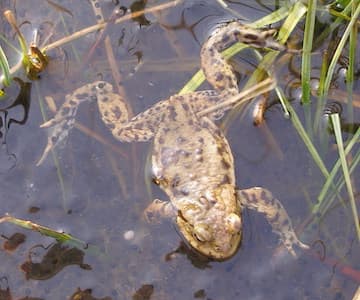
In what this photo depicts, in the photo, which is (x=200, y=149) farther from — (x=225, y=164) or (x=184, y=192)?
(x=184, y=192)

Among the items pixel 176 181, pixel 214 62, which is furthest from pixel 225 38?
pixel 176 181

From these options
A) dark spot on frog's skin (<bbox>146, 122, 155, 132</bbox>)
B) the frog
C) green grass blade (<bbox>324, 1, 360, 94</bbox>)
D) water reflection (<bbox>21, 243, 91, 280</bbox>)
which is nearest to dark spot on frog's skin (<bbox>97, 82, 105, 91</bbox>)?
the frog

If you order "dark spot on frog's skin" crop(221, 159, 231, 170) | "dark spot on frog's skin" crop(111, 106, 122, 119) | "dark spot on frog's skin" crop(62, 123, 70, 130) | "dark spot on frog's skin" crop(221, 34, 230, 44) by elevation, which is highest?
"dark spot on frog's skin" crop(221, 34, 230, 44)

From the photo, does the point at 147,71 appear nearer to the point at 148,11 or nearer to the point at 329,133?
the point at 148,11

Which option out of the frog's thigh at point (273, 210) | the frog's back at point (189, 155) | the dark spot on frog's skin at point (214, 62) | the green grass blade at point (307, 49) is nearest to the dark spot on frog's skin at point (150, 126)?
the frog's back at point (189, 155)

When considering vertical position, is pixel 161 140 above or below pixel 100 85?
below

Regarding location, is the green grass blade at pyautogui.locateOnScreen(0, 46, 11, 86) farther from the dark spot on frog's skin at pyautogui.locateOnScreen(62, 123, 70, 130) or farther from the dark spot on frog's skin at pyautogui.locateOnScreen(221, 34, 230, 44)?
the dark spot on frog's skin at pyautogui.locateOnScreen(221, 34, 230, 44)
